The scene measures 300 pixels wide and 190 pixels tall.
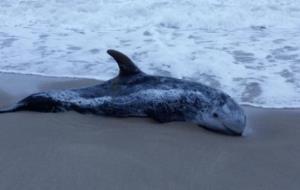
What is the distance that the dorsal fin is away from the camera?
17.7 ft

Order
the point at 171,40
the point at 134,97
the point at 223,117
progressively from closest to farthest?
the point at 223,117, the point at 134,97, the point at 171,40

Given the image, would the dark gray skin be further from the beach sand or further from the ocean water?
the ocean water

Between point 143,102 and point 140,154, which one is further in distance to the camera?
point 143,102

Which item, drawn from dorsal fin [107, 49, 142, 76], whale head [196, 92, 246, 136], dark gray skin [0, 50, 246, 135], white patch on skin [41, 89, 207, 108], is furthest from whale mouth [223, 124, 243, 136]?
dorsal fin [107, 49, 142, 76]

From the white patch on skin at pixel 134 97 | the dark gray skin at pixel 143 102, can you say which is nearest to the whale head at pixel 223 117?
the dark gray skin at pixel 143 102

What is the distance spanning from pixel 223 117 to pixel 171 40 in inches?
128

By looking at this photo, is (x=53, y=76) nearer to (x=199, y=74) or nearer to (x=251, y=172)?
(x=199, y=74)

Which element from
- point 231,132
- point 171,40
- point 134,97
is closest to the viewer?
point 231,132

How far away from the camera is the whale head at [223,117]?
17.3 feet

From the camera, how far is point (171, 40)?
27.8 feet

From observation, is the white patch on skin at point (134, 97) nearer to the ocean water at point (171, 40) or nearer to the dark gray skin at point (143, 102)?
the dark gray skin at point (143, 102)

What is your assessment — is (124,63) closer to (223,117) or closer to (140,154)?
(223,117)

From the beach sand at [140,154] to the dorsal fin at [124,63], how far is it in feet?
1.57

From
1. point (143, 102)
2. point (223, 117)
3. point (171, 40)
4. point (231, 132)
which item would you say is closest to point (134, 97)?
point (143, 102)
